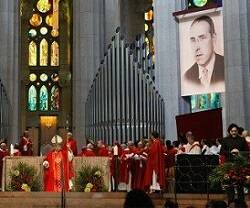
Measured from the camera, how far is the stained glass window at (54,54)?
140 ft

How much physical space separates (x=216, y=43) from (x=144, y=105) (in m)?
3.65

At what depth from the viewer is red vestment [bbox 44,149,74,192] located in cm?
1712

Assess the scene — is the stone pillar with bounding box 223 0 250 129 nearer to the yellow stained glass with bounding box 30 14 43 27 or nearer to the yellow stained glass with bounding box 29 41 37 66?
the yellow stained glass with bounding box 29 41 37 66

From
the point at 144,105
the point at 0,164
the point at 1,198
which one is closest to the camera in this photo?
the point at 1,198

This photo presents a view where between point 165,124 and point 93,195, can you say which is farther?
point 165,124

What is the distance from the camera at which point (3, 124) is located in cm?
2316

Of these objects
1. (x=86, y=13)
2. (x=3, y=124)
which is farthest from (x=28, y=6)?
(x=3, y=124)

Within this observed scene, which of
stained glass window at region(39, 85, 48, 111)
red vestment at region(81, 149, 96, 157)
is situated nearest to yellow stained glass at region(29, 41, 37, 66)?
stained glass window at region(39, 85, 48, 111)

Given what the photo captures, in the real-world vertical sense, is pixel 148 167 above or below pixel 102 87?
below

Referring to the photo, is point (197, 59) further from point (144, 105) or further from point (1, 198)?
point (1, 198)

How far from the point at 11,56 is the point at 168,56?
21.4 ft

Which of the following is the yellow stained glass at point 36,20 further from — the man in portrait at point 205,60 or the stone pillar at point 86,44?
the man in portrait at point 205,60

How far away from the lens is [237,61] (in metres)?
21.3

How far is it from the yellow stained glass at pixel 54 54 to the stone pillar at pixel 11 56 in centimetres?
1710
